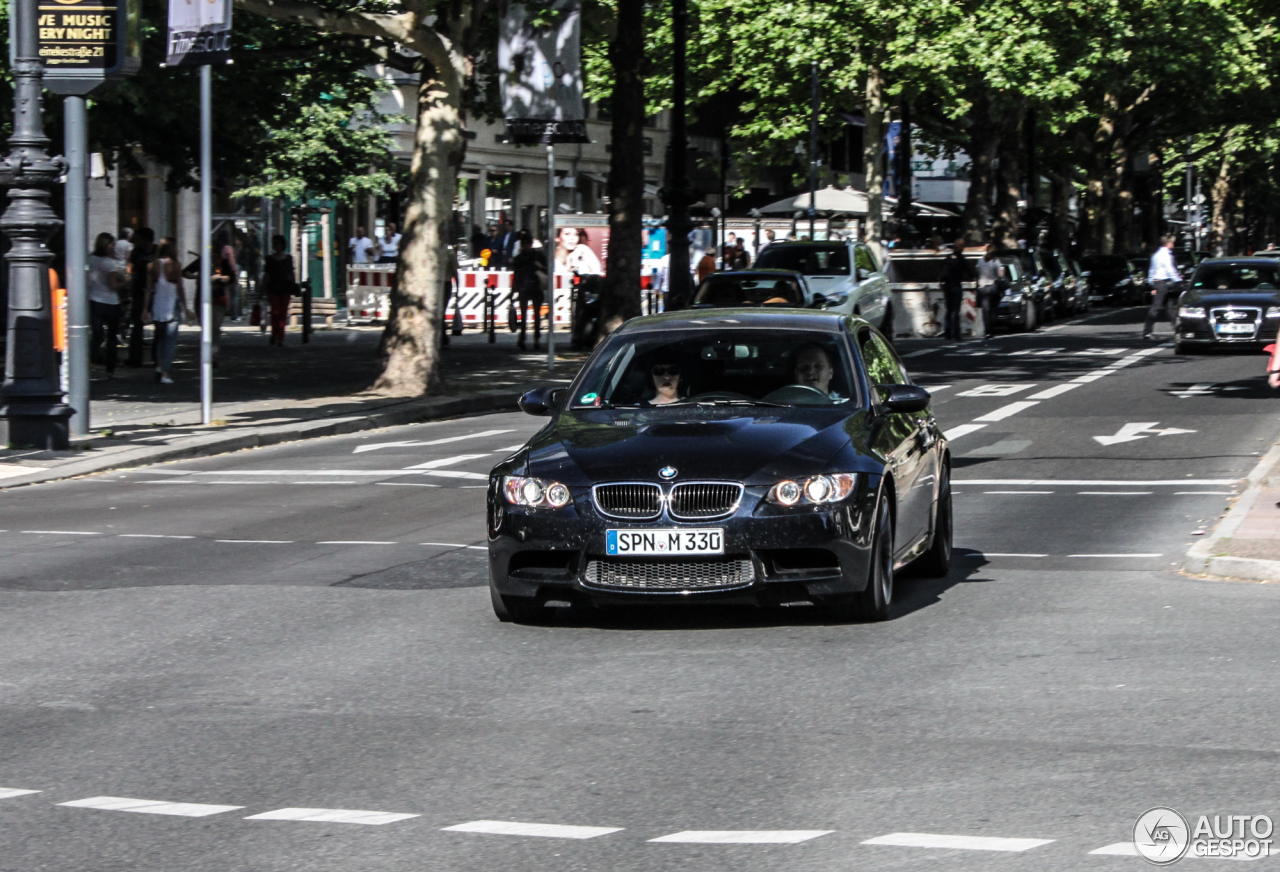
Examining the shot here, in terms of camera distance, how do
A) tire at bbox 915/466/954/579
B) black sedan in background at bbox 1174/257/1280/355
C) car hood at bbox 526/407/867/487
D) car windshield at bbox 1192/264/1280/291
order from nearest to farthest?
1. car hood at bbox 526/407/867/487
2. tire at bbox 915/466/954/579
3. black sedan in background at bbox 1174/257/1280/355
4. car windshield at bbox 1192/264/1280/291

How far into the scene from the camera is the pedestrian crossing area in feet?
18.0

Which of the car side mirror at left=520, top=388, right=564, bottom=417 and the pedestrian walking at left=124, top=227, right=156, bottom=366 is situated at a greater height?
the pedestrian walking at left=124, top=227, right=156, bottom=366

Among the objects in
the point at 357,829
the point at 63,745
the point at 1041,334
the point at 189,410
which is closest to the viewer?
the point at 357,829

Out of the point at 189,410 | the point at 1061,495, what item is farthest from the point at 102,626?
the point at 189,410

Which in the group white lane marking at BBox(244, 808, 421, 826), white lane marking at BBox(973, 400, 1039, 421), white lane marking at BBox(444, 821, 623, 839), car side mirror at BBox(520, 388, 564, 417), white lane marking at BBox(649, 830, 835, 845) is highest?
car side mirror at BBox(520, 388, 564, 417)

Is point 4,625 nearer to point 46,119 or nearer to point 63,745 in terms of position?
point 63,745

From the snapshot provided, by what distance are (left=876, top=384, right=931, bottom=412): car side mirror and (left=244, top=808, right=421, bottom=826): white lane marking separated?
4.50m

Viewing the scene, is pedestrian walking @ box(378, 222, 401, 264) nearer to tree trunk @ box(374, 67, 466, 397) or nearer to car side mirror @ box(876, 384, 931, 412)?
tree trunk @ box(374, 67, 466, 397)

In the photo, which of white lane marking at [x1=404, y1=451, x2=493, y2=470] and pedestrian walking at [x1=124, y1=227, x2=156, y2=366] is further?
pedestrian walking at [x1=124, y1=227, x2=156, y2=366]

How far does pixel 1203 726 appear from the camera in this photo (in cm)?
705

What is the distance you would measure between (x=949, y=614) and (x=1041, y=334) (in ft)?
111

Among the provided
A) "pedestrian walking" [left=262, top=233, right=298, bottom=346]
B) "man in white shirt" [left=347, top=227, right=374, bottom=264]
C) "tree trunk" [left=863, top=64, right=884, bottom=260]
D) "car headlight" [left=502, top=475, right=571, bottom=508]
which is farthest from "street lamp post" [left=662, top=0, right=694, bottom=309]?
"car headlight" [left=502, top=475, right=571, bottom=508]

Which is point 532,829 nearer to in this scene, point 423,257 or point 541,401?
point 541,401

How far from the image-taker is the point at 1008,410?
22.9 metres
